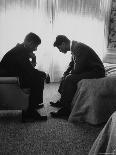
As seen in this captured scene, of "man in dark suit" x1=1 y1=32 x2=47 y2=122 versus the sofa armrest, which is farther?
"man in dark suit" x1=1 y1=32 x2=47 y2=122

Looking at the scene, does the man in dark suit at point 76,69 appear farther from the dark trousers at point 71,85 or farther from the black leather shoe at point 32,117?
the black leather shoe at point 32,117

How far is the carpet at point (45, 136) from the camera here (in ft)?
7.82

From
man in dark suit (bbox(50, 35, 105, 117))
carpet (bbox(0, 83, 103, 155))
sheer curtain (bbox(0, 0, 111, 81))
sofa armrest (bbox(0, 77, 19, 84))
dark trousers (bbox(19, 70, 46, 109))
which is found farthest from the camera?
sheer curtain (bbox(0, 0, 111, 81))

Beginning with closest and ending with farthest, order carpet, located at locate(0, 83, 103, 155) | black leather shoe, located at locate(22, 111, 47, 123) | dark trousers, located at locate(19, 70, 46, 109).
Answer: carpet, located at locate(0, 83, 103, 155) → black leather shoe, located at locate(22, 111, 47, 123) → dark trousers, located at locate(19, 70, 46, 109)

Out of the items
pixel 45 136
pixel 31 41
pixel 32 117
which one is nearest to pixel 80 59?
pixel 31 41

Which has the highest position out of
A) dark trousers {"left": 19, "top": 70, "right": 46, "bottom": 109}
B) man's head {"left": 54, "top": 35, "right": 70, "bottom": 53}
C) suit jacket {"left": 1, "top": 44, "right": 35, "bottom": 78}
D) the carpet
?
man's head {"left": 54, "top": 35, "right": 70, "bottom": 53}

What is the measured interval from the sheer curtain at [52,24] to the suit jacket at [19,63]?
2013 millimetres

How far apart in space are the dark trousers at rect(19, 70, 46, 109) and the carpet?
0.27 metres

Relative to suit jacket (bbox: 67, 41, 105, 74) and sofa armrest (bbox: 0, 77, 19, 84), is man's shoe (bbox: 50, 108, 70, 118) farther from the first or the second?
sofa armrest (bbox: 0, 77, 19, 84)

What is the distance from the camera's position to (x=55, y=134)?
2.81 metres

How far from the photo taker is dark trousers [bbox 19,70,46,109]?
3402mm

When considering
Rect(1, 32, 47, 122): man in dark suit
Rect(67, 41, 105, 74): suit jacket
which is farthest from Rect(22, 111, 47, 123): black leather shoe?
Rect(67, 41, 105, 74): suit jacket

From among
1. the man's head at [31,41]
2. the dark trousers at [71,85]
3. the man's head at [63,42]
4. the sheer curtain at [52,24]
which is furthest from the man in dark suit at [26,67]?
the sheer curtain at [52,24]

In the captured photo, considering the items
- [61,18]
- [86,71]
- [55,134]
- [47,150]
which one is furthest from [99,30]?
[47,150]
